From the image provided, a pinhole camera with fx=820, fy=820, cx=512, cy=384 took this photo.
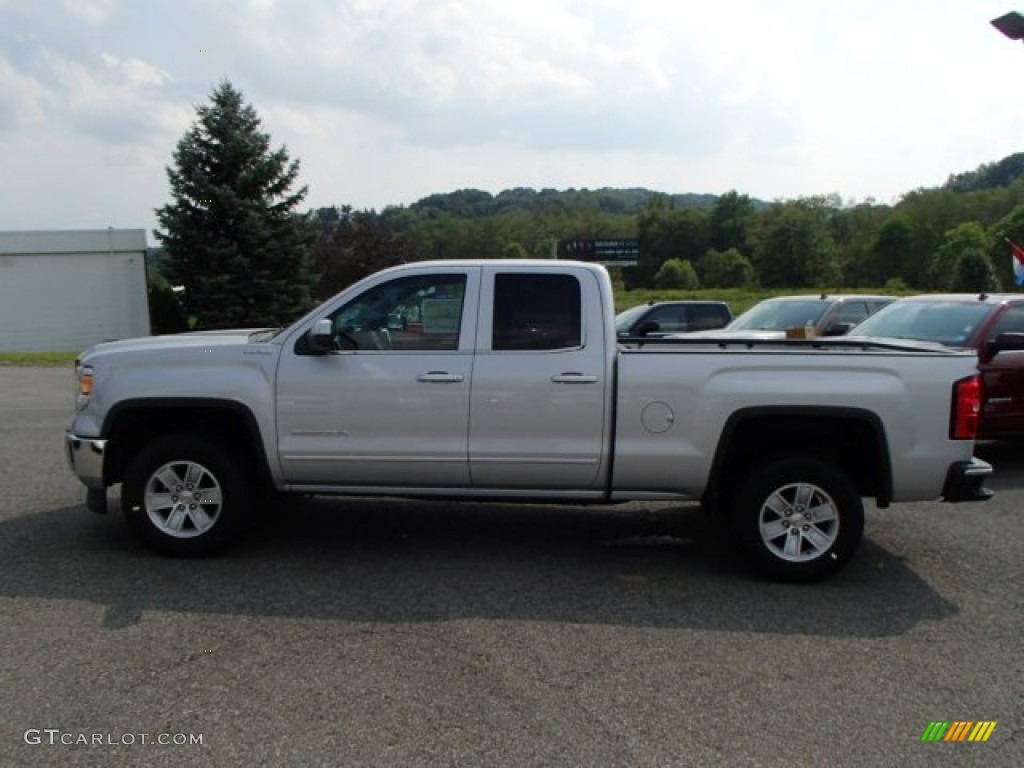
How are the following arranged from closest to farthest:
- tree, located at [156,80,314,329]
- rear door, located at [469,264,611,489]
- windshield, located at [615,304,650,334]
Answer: rear door, located at [469,264,611,489] < windshield, located at [615,304,650,334] < tree, located at [156,80,314,329]

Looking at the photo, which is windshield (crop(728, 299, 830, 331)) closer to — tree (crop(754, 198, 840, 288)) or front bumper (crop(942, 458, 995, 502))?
front bumper (crop(942, 458, 995, 502))

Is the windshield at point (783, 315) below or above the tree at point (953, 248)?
below

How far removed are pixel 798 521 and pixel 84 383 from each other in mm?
4707

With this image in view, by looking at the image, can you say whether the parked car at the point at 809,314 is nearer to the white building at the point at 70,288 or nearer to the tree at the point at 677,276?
the white building at the point at 70,288

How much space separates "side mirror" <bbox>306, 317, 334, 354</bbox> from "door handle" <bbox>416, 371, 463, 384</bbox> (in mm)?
596

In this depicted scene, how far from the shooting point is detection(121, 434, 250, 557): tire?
17.4 feet

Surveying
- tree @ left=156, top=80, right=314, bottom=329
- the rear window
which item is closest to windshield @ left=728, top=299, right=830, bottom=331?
the rear window

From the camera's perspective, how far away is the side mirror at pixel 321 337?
5.10 metres

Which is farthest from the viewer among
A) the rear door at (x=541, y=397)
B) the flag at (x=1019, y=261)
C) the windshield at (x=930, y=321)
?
the flag at (x=1019, y=261)

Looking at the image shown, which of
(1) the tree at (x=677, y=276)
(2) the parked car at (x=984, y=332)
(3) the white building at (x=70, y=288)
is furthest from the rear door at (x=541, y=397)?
(1) the tree at (x=677, y=276)

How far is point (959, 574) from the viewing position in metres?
5.34

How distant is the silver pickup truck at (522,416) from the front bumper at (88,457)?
1 cm

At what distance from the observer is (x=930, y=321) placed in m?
8.79

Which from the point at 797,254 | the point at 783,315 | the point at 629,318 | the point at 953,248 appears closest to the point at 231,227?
the point at 629,318
